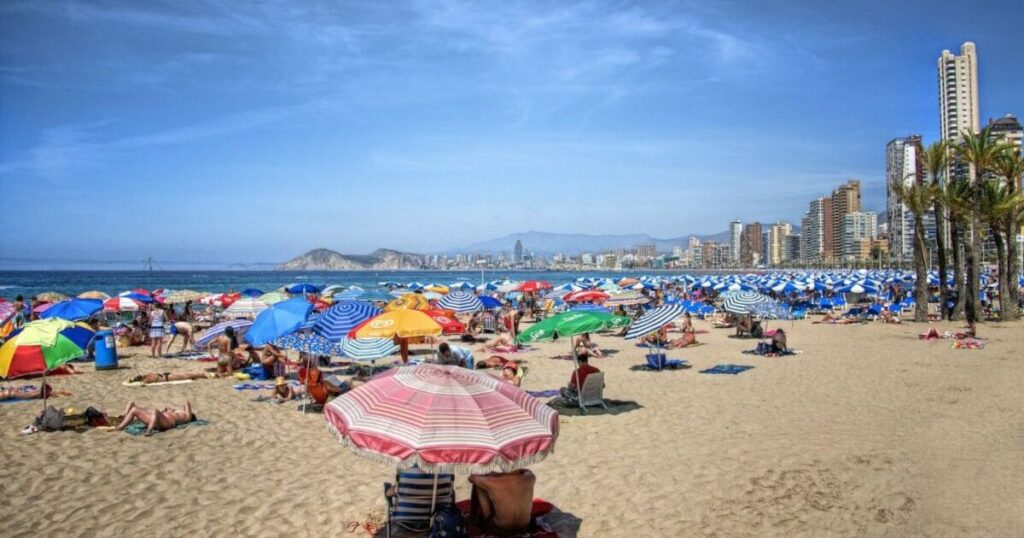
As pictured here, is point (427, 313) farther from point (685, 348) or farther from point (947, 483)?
point (685, 348)

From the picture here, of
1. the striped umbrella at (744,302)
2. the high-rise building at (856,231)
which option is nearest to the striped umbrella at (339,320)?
the striped umbrella at (744,302)

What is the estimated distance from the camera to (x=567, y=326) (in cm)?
975

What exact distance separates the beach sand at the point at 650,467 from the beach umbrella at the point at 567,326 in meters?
1.25

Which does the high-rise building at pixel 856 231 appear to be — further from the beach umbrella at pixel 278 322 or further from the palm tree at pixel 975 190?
the beach umbrella at pixel 278 322

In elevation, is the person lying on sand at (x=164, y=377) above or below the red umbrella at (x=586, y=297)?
Answer: below

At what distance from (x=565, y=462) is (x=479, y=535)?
7.96 feet

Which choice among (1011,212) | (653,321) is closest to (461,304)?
(653,321)

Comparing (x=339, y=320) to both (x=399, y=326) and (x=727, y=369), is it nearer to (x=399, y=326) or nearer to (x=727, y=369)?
(x=399, y=326)

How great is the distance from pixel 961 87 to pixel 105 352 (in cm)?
15545

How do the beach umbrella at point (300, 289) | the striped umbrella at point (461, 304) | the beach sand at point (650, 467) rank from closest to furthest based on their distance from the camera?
1. the beach sand at point (650, 467)
2. the striped umbrella at point (461, 304)
3. the beach umbrella at point (300, 289)

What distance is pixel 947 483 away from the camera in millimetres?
6555

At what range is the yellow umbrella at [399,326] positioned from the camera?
953 centimetres

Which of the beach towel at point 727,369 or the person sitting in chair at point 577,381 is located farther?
the beach towel at point 727,369

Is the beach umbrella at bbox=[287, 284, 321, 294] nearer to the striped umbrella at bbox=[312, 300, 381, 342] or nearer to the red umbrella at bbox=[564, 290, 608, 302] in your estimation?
the red umbrella at bbox=[564, 290, 608, 302]
